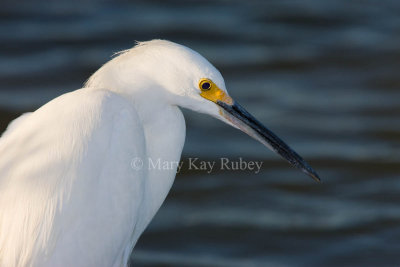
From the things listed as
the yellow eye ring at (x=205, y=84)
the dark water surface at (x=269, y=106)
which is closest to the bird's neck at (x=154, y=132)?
the yellow eye ring at (x=205, y=84)

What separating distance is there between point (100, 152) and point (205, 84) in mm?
611

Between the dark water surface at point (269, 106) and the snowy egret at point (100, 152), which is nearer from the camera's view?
the snowy egret at point (100, 152)

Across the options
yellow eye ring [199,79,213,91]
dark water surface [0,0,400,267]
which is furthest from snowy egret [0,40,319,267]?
dark water surface [0,0,400,267]

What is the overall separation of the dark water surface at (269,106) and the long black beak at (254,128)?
1637 millimetres

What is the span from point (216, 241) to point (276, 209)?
2.00 feet

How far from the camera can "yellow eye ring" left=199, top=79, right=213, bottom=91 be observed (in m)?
4.11

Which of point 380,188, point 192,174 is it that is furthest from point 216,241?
point 380,188

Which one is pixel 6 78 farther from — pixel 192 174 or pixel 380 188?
pixel 380 188

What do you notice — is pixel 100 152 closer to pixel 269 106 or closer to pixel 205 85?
pixel 205 85

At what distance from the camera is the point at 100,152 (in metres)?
3.98

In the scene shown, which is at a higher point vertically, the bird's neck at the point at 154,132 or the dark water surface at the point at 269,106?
the dark water surface at the point at 269,106

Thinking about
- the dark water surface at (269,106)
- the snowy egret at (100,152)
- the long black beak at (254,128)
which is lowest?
the snowy egret at (100,152)

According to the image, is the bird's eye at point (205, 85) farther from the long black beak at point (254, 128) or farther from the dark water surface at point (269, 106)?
the dark water surface at point (269, 106)

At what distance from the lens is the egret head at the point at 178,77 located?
4070mm
